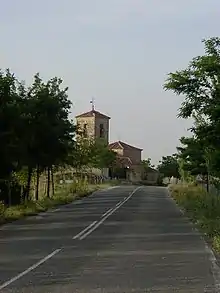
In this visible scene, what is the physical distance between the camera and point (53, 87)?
43844 mm

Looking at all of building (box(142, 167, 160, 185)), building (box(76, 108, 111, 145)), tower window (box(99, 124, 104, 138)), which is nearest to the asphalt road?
building (box(76, 108, 111, 145))

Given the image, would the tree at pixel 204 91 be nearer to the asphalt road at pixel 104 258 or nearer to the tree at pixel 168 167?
the asphalt road at pixel 104 258

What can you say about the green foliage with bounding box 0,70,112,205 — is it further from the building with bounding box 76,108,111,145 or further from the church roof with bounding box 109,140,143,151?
the church roof with bounding box 109,140,143,151

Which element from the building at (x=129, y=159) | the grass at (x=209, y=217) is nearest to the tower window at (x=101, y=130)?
the building at (x=129, y=159)

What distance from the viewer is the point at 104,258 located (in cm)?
1719

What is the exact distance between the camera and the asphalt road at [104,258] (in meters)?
12.7

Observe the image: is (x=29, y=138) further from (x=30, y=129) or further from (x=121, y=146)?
(x=121, y=146)

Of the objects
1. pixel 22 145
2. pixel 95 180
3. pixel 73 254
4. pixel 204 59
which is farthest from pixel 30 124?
pixel 95 180

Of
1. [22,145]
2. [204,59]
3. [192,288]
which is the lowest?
[192,288]

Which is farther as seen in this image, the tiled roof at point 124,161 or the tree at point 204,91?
the tiled roof at point 124,161

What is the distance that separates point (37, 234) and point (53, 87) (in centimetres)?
2071

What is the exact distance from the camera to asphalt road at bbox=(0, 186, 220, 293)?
12.7 m

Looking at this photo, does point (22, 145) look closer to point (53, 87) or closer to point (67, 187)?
point (53, 87)

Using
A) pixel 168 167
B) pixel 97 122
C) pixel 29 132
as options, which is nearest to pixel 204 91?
pixel 29 132
